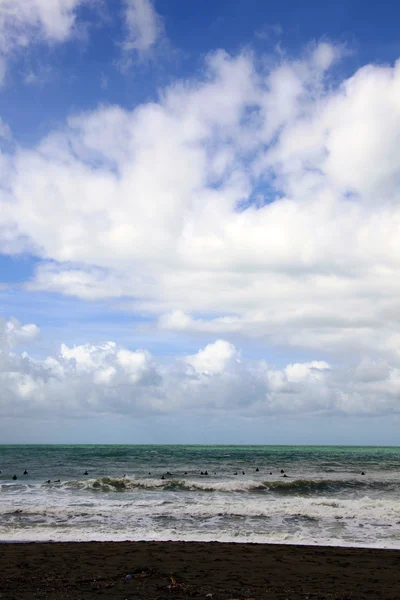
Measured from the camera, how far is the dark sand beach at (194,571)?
11.3m

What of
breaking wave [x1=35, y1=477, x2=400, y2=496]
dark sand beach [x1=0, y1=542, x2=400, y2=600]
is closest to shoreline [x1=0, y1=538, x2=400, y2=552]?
dark sand beach [x1=0, y1=542, x2=400, y2=600]

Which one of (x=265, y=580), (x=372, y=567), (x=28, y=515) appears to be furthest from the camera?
(x=28, y=515)

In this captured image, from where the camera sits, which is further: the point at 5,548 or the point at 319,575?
the point at 5,548

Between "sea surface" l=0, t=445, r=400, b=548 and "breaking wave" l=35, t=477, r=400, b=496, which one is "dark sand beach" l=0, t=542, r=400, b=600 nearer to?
"sea surface" l=0, t=445, r=400, b=548

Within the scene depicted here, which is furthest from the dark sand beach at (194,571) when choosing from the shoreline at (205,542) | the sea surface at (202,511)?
the sea surface at (202,511)

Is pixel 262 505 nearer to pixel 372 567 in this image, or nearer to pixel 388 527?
pixel 388 527

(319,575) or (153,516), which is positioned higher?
(319,575)

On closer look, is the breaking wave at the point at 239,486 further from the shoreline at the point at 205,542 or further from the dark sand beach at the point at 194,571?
the dark sand beach at the point at 194,571

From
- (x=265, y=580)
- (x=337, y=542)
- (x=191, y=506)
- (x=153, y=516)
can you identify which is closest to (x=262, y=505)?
(x=191, y=506)

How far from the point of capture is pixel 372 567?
46.0 ft

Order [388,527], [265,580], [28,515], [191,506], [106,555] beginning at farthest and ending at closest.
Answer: [191,506]
[28,515]
[388,527]
[106,555]
[265,580]

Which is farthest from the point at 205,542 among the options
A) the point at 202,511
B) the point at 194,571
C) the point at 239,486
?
the point at 239,486

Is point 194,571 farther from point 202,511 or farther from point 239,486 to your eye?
point 239,486

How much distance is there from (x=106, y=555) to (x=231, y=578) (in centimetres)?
494
